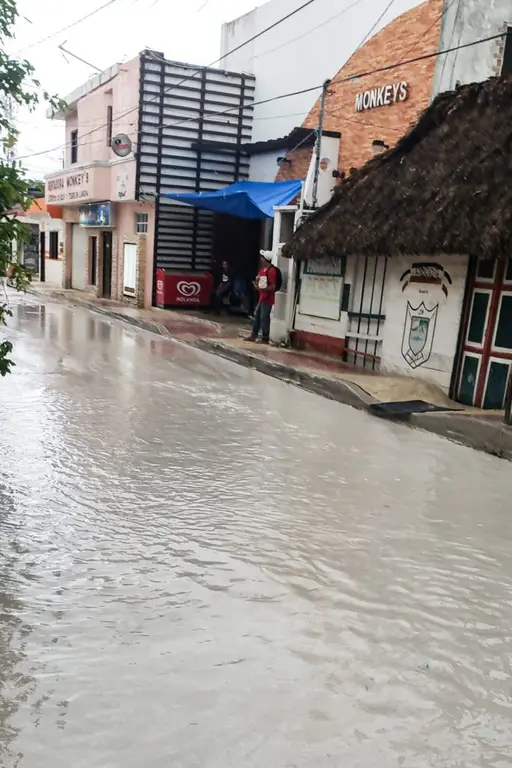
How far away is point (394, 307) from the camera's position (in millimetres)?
10586

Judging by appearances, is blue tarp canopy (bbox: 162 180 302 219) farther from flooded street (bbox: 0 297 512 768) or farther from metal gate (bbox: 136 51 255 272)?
flooded street (bbox: 0 297 512 768)

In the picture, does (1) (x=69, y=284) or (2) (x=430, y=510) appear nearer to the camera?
(2) (x=430, y=510)

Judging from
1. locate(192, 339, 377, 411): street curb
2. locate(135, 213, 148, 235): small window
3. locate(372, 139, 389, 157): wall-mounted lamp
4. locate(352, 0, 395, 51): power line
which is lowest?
locate(192, 339, 377, 411): street curb

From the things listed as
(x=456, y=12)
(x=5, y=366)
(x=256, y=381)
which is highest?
(x=456, y=12)

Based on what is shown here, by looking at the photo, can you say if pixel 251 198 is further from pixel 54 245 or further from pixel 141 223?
pixel 54 245

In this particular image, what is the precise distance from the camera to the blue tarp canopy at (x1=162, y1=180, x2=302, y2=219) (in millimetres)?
14322

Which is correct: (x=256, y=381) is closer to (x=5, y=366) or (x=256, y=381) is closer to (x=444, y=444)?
(x=444, y=444)

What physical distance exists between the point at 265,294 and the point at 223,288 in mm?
5851

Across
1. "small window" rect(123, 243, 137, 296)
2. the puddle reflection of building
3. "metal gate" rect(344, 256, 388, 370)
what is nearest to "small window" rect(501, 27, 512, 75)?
"metal gate" rect(344, 256, 388, 370)

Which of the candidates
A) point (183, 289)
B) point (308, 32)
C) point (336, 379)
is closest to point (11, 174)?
point (336, 379)

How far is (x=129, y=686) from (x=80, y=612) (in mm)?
722

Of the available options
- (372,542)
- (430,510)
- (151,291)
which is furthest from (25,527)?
(151,291)

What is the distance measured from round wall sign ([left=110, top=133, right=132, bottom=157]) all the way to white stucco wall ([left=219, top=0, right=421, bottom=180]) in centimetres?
365

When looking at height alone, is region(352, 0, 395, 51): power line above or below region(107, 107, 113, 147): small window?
above
